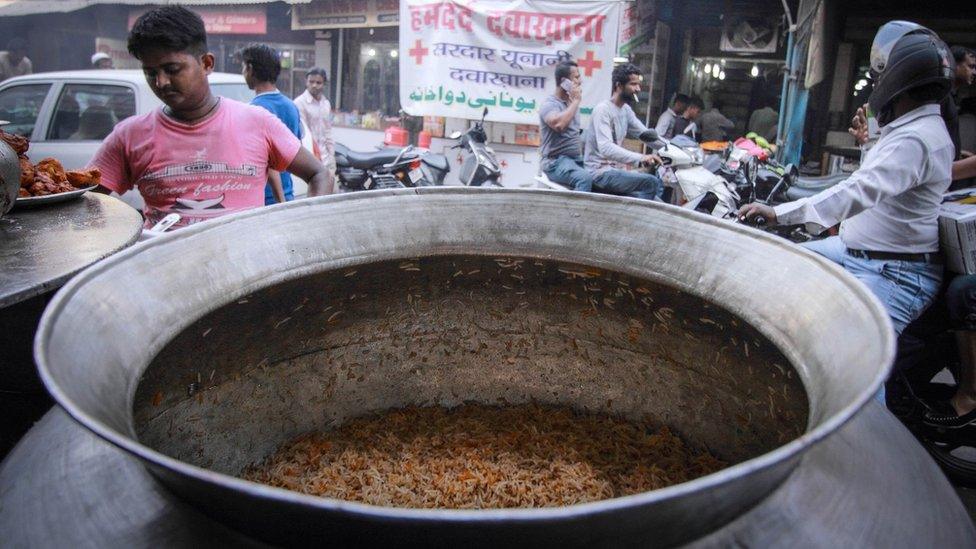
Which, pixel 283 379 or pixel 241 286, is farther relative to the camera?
pixel 283 379

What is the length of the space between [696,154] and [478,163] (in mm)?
2826

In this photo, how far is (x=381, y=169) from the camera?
9078 millimetres

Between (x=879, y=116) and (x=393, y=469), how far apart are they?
2.63m

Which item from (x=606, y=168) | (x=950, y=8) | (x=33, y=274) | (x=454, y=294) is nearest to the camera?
(x=33, y=274)

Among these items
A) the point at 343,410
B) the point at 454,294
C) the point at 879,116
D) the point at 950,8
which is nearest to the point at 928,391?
the point at 879,116

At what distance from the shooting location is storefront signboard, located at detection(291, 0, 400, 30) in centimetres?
1361

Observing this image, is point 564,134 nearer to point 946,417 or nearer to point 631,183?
point 631,183

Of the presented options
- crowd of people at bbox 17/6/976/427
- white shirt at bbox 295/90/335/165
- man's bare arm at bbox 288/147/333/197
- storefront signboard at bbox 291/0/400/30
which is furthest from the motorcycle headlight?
storefront signboard at bbox 291/0/400/30

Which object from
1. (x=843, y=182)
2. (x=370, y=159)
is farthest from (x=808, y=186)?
(x=370, y=159)

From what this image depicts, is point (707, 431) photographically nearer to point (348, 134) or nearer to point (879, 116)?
point (879, 116)

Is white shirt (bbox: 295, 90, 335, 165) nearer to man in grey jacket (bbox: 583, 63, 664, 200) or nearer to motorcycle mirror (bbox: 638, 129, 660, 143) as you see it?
man in grey jacket (bbox: 583, 63, 664, 200)

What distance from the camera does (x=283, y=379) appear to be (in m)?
2.13

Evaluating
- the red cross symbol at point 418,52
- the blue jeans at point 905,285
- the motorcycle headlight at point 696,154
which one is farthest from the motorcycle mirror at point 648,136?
the blue jeans at point 905,285

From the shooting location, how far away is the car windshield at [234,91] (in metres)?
6.91
